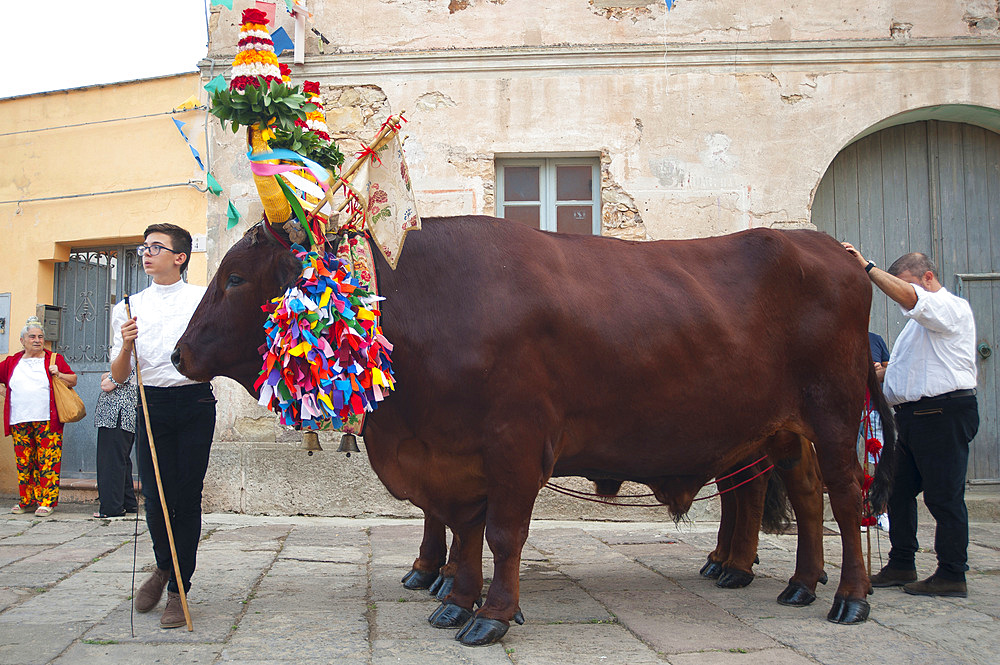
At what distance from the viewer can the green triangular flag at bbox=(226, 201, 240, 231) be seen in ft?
25.4

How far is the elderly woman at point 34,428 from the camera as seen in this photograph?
767 centimetres

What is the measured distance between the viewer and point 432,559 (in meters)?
4.59

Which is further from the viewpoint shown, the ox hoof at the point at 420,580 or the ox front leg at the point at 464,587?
the ox hoof at the point at 420,580

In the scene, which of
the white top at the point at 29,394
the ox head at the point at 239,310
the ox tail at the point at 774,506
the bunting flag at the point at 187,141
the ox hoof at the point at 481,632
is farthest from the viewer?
the bunting flag at the point at 187,141

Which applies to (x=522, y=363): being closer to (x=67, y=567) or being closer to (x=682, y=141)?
(x=67, y=567)

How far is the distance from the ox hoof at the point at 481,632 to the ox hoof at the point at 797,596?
1.60 metres

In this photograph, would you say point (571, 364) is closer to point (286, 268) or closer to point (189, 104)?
point (286, 268)

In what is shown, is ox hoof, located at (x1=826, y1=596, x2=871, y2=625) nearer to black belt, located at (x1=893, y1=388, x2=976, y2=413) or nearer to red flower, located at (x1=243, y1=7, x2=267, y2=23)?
black belt, located at (x1=893, y1=388, x2=976, y2=413)

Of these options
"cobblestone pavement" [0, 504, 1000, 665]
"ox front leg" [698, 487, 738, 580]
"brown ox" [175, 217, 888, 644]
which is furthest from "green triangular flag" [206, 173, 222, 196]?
"ox front leg" [698, 487, 738, 580]

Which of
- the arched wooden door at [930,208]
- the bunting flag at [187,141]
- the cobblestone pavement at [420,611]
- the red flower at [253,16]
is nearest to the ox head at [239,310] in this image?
the red flower at [253,16]

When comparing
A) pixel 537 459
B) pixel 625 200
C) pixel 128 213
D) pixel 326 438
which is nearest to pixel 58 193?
pixel 128 213

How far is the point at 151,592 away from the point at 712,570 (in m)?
3.07

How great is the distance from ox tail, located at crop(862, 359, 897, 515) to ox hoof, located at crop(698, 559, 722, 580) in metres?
0.93

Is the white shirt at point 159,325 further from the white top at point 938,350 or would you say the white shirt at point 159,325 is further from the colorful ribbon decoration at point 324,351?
the white top at point 938,350
